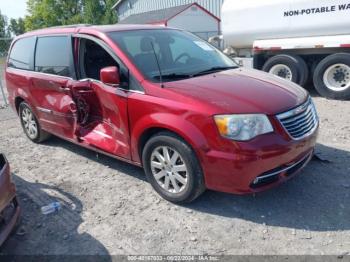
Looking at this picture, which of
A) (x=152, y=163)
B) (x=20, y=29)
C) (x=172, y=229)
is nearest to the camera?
(x=172, y=229)

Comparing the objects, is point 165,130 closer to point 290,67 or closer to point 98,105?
point 98,105

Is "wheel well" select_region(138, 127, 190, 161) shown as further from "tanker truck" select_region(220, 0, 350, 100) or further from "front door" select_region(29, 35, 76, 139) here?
"tanker truck" select_region(220, 0, 350, 100)

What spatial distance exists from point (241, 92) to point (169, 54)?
3.78ft

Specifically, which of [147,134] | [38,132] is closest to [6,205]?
[147,134]

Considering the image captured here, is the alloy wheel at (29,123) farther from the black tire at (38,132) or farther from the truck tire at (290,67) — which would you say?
the truck tire at (290,67)

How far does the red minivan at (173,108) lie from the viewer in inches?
120

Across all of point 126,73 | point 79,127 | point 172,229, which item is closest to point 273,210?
point 172,229

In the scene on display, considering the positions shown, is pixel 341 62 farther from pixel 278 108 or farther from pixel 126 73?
pixel 126 73

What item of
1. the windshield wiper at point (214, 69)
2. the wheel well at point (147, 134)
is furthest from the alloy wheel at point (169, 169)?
the windshield wiper at point (214, 69)

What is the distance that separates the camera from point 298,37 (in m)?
8.39

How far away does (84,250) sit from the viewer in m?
3.05

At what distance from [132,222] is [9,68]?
402 cm

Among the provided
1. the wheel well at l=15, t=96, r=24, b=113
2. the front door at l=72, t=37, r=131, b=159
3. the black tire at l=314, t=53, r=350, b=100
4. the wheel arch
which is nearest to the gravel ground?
the front door at l=72, t=37, r=131, b=159

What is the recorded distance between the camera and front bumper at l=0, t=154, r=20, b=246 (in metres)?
2.76
